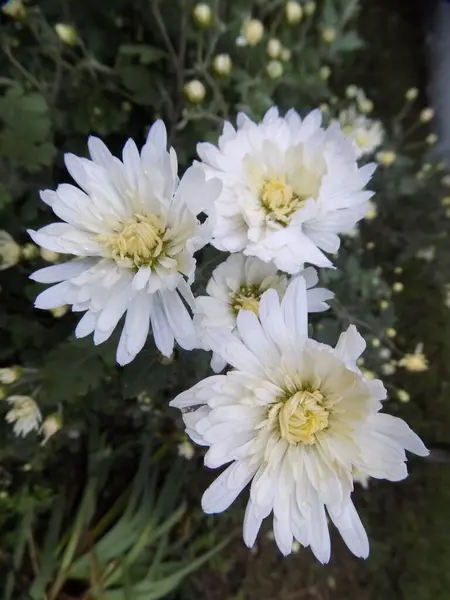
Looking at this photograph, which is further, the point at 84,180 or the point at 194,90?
the point at 194,90

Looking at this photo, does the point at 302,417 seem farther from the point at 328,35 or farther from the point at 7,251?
the point at 328,35

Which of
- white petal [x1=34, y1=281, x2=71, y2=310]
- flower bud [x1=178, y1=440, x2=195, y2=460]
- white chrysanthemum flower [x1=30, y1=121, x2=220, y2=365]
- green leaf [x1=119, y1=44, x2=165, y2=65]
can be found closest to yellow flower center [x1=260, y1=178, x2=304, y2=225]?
white chrysanthemum flower [x1=30, y1=121, x2=220, y2=365]

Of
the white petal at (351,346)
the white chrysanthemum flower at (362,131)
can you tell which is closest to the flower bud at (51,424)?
the white petal at (351,346)

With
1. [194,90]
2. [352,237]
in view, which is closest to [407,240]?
[352,237]

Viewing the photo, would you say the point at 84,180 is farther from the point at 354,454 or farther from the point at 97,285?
the point at 354,454

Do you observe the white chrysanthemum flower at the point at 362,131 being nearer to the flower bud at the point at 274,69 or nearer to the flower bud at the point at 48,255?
the flower bud at the point at 274,69

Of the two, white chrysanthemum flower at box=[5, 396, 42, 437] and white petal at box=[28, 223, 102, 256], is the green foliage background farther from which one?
white petal at box=[28, 223, 102, 256]

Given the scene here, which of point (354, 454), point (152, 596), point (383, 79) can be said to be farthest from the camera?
point (383, 79)
